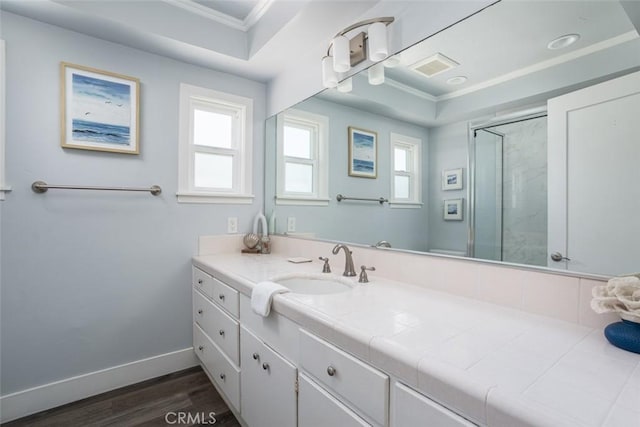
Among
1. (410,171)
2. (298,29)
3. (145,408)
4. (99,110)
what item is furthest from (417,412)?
(99,110)

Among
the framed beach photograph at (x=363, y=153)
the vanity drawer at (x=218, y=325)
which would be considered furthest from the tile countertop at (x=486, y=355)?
the framed beach photograph at (x=363, y=153)

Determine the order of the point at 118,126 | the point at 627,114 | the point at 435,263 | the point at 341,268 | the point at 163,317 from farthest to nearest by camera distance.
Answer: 1. the point at 163,317
2. the point at 118,126
3. the point at 341,268
4. the point at 435,263
5. the point at 627,114

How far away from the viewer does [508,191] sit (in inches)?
44.6

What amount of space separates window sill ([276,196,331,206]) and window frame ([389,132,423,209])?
23.9 inches

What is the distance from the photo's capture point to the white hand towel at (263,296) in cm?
121

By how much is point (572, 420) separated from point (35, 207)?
7.92ft

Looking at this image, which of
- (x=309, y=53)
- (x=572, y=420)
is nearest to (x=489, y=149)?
(x=572, y=420)

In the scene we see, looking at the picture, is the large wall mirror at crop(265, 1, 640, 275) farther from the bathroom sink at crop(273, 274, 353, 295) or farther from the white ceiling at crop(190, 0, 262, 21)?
the white ceiling at crop(190, 0, 262, 21)

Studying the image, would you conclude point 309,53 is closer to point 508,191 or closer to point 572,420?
point 508,191

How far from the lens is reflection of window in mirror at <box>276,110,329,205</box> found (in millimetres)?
2145

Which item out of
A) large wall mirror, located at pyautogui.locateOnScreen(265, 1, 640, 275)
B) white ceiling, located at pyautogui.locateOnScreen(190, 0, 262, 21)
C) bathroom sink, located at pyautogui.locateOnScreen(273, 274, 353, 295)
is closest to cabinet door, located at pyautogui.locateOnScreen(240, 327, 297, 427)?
bathroom sink, located at pyautogui.locateOnScreen(273, 274, 353, 295)

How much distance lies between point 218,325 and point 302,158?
1.29 metres

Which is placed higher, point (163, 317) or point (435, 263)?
point (435, 263)

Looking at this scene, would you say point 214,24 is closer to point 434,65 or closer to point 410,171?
point 434,65
